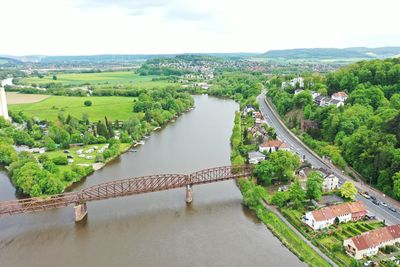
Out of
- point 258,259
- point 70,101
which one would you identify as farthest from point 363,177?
point 70,101

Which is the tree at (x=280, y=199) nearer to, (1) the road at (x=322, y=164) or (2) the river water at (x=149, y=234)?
(2) the river water at (x=149, y=234)

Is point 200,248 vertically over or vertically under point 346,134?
under

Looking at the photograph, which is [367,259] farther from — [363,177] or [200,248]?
[363,177]

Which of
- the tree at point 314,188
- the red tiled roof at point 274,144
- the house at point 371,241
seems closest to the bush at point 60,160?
the red tiled roof at point 274,144

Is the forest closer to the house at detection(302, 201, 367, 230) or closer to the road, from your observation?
the road

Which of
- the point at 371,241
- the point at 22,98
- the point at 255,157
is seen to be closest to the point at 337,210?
the point at 371,241

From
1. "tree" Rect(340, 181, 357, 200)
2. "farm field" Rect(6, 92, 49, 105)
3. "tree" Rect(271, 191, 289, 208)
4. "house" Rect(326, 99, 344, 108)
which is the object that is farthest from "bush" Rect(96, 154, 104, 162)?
"farm field" Rect(6, 92, 49, 105)
